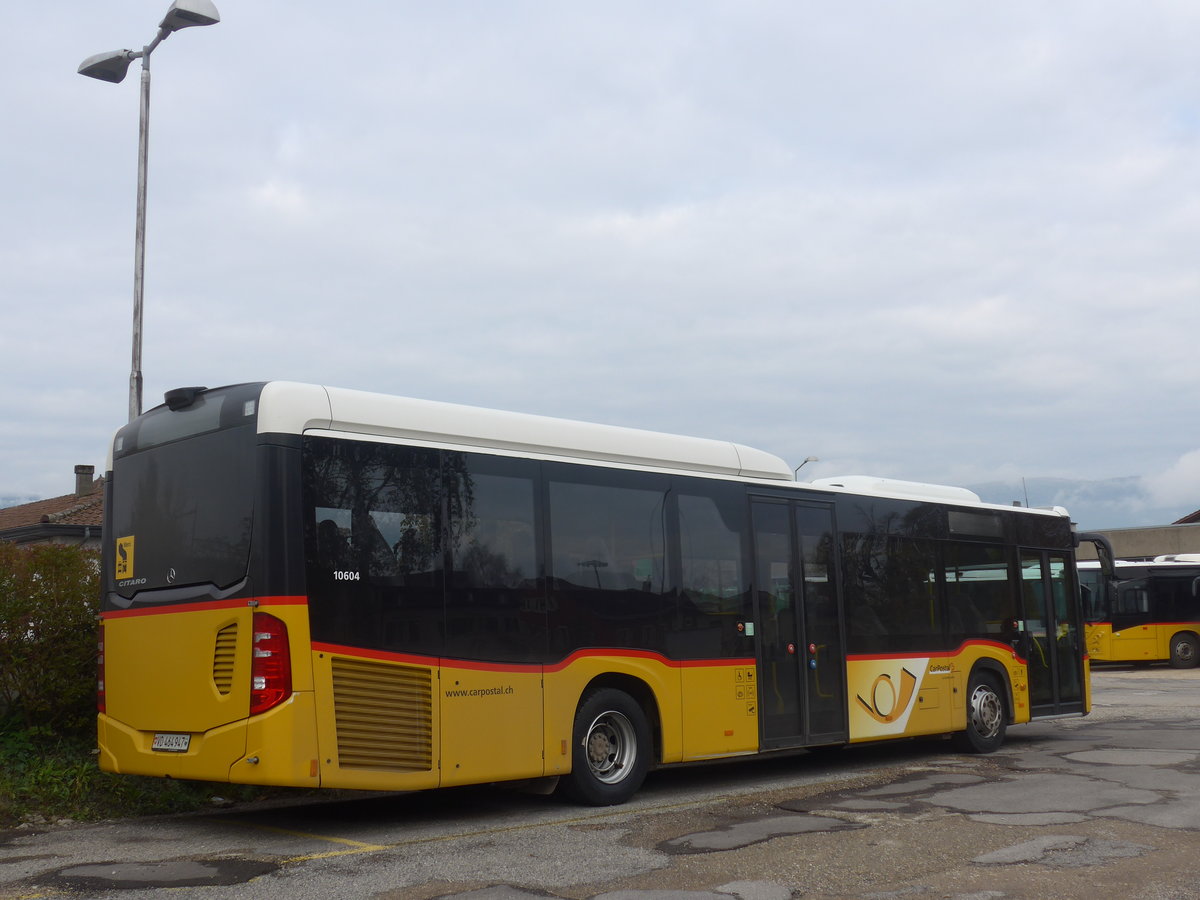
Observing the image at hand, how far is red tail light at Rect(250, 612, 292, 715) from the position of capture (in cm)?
800

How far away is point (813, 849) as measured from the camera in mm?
7949

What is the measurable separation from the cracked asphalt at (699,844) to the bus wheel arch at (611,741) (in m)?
0.21

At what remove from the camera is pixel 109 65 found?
44.5ft

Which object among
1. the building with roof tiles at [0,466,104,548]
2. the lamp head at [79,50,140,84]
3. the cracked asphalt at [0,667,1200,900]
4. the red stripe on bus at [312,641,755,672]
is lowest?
the cracked asphalt at [0,667,1200,900]

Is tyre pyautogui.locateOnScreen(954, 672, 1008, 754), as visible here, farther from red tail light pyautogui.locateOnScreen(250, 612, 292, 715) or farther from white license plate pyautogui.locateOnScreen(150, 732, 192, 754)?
white license plate pyautogui.locateOnScreen(150, 732, 192, 754)

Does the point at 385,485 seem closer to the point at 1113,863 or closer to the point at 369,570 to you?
the point at 369,570

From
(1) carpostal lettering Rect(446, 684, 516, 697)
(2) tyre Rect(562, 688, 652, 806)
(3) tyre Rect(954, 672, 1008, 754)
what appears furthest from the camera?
(3) tyre Rect(954, 672, 1008, 754)

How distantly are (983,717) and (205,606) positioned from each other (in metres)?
9.17

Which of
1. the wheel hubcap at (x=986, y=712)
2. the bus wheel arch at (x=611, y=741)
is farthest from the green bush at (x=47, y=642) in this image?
the wheel hubcap at (x=986, y=712)

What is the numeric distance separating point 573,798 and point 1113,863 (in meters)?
4.13

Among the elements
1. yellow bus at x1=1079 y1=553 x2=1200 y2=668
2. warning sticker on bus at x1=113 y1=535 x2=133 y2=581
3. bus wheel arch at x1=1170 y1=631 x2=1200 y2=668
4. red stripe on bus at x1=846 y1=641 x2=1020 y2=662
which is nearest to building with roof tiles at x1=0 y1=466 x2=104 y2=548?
warning sticker on bus at x1=113 y1=535 x2=133 y2=581

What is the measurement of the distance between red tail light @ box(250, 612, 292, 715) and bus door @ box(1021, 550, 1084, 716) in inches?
390

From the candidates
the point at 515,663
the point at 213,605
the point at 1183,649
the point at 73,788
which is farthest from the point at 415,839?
the point at 1183,649

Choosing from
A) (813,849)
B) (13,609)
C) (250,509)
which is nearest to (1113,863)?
(813,849)
